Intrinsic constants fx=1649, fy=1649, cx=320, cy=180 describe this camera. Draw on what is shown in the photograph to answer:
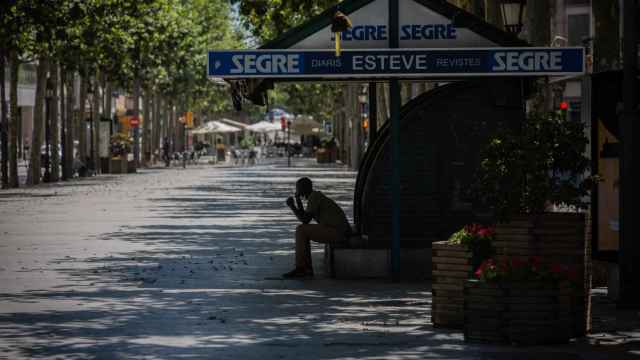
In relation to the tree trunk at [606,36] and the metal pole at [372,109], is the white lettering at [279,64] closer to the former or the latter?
the metal pole at [372,109]

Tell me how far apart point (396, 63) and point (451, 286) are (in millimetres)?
4794

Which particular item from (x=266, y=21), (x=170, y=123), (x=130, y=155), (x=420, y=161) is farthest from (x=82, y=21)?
(x=170, y=123)

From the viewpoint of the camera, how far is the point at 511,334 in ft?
41.5

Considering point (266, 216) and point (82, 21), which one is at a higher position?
point (82, 21)

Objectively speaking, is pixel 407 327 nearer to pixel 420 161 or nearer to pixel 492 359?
pixel 492 359

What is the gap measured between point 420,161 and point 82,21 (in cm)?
3361

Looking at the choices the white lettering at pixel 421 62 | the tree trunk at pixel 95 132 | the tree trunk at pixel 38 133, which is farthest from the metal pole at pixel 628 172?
the tree trunk at pixel 95 132

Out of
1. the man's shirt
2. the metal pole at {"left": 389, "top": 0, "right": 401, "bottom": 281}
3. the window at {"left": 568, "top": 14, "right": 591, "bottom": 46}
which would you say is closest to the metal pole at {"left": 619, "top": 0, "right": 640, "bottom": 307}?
the metal pole at {"left": 389, "top": 0, "right": 401, "bottom": 281}

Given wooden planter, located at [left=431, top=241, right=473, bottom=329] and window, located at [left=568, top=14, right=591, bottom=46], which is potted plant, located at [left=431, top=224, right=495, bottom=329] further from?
window, located at [left=568, top=14, right=591, bottom=46]

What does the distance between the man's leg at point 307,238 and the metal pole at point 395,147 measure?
78cm

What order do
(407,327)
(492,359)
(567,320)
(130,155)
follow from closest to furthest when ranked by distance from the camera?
(492,359), (567,320), (407,327), (130,155)

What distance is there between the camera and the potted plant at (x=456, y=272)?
45.8 feet

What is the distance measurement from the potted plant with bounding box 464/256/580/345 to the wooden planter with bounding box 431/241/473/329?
112 centimetres

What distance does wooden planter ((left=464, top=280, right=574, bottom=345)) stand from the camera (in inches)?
496
